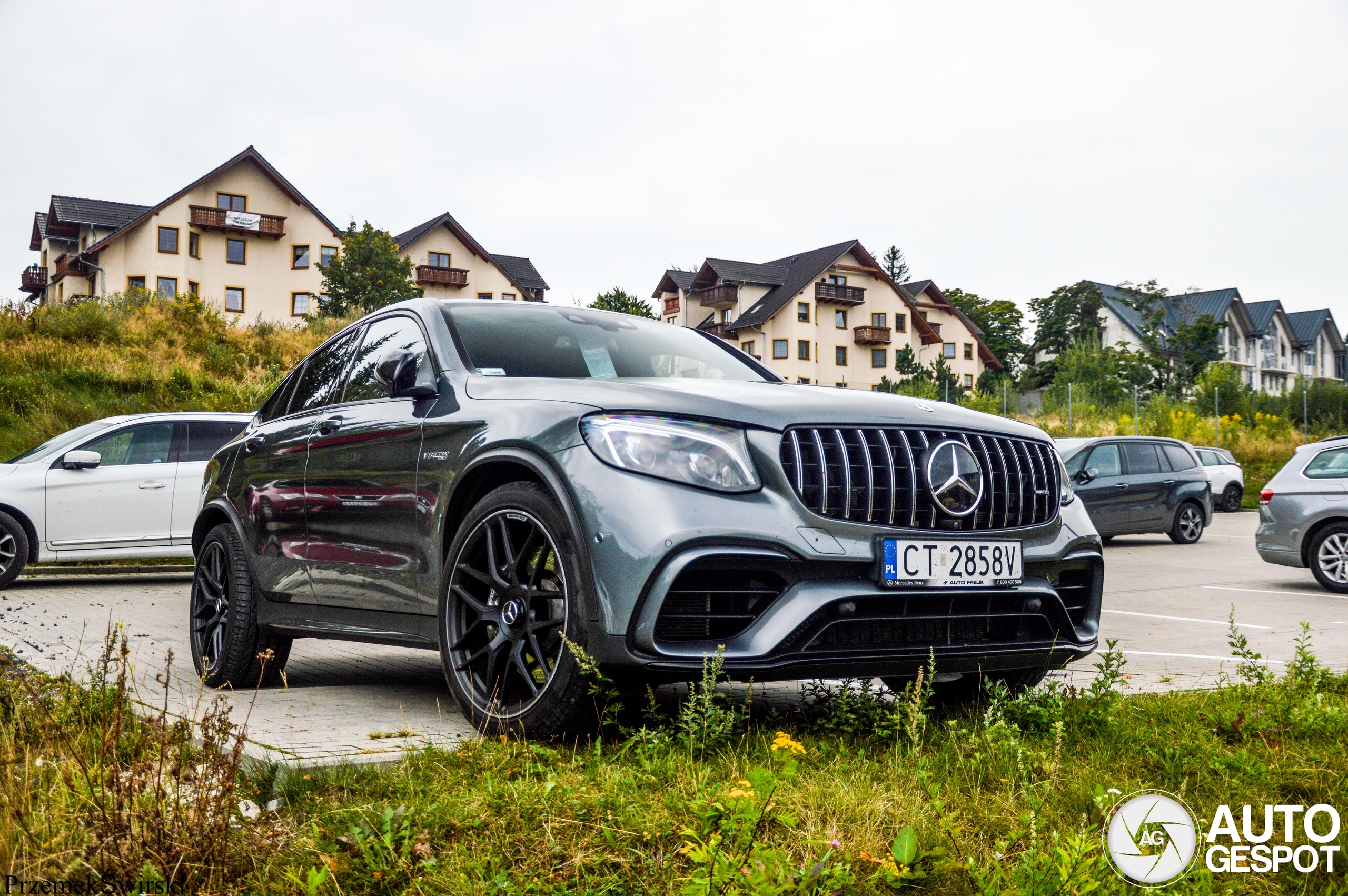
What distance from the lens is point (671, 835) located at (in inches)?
113

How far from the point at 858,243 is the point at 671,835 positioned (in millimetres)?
69994

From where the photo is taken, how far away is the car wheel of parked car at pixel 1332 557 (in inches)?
472

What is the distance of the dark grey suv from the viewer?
355 cm

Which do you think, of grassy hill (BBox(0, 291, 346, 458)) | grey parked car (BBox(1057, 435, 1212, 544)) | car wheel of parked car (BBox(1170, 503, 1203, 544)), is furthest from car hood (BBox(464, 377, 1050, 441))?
grassy hill (BBox(0, 291, 346, 458))

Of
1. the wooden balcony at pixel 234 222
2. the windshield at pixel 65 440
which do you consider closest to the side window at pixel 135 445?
the windshield at pixel 65 440

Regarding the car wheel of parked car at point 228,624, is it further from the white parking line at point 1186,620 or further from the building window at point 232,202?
the building window at point 232,202

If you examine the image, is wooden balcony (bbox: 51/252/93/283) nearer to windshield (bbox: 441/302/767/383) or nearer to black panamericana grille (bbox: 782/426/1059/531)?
windshield (bbox: 441/302/767/383)

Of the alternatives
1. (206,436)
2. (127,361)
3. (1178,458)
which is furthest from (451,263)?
(206,436)

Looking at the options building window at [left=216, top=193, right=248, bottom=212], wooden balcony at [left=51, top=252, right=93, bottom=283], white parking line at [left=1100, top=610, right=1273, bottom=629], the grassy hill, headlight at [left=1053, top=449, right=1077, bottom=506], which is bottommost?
white parking line at [left=1100, top=610, right=1273, bottom=629]

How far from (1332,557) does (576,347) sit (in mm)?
10047

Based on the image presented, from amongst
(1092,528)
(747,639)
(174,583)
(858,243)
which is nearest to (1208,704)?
(1092,528)

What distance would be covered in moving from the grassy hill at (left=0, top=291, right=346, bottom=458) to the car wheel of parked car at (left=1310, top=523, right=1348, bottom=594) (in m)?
18.0

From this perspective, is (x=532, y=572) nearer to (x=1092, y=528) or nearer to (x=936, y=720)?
(x=936, y=720)

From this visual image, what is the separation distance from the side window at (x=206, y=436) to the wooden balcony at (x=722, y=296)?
2356 inches
